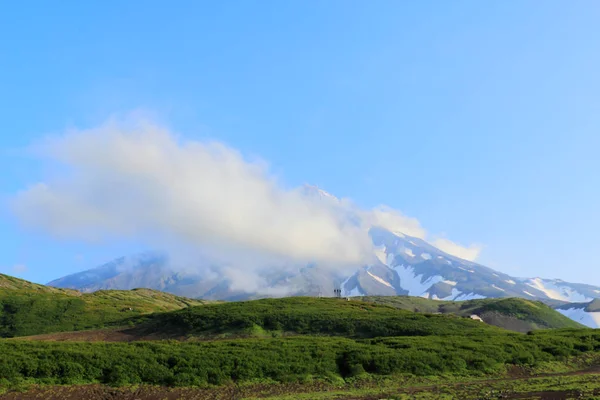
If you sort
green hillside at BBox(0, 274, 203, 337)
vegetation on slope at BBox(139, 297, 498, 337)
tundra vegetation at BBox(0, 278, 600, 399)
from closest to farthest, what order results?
tundra vegetation at BBox(0, 278, 600, 399) < vegetation on slope at BBox(139, 297, 498, 337) < green hillside at BBox(0, 274, 203, 337)

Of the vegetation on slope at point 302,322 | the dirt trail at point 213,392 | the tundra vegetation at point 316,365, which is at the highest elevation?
the vegetation on slope at point 302,322

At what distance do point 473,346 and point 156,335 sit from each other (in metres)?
49.6

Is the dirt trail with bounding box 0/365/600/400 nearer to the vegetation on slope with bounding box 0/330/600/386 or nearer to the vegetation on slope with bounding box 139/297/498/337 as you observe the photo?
the vegetation on slope with bounding box 0/330/600/386

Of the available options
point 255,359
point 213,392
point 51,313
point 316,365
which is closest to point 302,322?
point 316,365

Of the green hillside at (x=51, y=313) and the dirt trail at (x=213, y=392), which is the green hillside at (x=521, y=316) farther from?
the dirt trail at (x=213, y=392)

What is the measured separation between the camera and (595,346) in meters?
58.1

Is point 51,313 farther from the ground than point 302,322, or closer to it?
closer to it

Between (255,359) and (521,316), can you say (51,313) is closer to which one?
(255,359)

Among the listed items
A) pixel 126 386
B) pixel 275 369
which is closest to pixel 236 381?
pixel 275 369

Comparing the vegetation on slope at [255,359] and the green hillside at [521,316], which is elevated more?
the green hillside at [521,316]

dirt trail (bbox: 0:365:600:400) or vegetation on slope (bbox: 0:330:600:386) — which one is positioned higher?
vegetation on slope (bbox: 0:330:600:386)

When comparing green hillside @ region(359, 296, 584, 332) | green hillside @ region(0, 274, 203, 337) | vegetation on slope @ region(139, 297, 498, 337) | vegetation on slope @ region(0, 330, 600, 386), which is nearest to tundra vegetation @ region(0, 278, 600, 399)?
vegetation on slope @ region(0, 330, 600, 386)

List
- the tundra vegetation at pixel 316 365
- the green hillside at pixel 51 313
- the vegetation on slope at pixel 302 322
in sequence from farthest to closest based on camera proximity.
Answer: the green hillside at pixel 51 313 < the vegetation on slope at pixel 302 322 < the tundra vegetation at pixel 316 365

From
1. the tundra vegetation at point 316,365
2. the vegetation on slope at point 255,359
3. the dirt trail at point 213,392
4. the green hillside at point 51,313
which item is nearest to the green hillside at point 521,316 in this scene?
Answer: the green hillside at point 51,313
